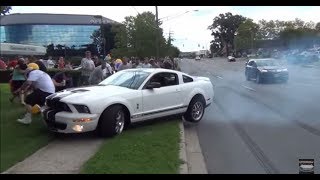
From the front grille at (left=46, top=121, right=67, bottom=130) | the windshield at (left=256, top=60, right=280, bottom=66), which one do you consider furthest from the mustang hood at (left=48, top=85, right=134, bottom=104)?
the windshield at (left=256, top=60, right=280, bottom=66)

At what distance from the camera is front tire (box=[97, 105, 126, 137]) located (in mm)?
8633

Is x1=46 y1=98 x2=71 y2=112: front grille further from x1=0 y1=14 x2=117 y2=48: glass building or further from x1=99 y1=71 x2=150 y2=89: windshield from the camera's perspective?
x1=0 y1=14 x2=117 y2=48: glass building

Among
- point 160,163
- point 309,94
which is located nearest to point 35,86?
point 160,163

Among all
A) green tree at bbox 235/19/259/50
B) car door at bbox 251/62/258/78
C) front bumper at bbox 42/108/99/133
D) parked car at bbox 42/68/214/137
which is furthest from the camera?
green tree at bbox 235/19/259/50

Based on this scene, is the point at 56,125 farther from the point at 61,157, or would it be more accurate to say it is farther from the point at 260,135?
the point at 260,135

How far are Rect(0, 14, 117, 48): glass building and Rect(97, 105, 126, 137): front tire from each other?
1971 inches

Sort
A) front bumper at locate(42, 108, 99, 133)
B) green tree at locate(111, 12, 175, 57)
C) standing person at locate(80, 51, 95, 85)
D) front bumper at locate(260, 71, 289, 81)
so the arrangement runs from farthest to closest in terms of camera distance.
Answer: green tree at locate(111, 12, 175, 57), front bumper at locate(260, 71, 289, 81), standing person at locate(80, 51, 95, 85), front bumper at locate(42, 108, 99, 133)

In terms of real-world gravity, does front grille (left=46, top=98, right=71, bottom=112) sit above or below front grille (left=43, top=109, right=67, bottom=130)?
above

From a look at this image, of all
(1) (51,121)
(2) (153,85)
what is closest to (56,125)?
(1) (51,121)

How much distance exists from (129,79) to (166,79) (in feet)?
3.30

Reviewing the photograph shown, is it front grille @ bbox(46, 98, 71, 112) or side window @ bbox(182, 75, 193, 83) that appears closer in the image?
front grille @ bbox(46, 98, 71, 112)

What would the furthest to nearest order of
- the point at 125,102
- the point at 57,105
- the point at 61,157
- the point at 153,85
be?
the point at 153,85 → the point at 125,102 → the point at 57,105 → the point at 61,157

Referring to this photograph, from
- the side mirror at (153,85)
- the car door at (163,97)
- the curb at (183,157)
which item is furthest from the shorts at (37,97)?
the curb at (183,157)

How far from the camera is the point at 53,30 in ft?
246
